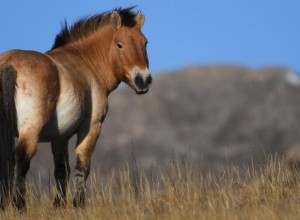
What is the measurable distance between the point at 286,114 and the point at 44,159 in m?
11.3

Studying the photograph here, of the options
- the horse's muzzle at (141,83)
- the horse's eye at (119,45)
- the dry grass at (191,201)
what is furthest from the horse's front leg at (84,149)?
the horse's eye at (119,45)

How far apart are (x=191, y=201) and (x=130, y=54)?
2506 millimetres

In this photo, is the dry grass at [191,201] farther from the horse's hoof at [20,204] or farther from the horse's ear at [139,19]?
the horse's ear at [139,19]

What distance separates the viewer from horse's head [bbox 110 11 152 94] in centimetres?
1130

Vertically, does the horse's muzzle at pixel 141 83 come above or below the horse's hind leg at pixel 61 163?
above

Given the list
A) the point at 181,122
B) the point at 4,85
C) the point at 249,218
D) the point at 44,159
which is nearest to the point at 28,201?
the point at 4,85

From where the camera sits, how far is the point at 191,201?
9.99 metres

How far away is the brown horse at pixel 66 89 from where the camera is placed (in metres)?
9.73

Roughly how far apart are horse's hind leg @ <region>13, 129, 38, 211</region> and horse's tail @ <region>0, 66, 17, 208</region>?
88mm

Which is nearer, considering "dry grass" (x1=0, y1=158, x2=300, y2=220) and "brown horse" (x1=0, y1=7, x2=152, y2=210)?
"dry grass" (x1=0, y1=158, x2=300, y2=220)

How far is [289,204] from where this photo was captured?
940cm

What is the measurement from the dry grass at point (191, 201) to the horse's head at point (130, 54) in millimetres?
1271

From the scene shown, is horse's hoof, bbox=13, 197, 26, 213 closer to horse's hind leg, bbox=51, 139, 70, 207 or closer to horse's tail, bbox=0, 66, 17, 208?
horse's tail, bbox=0, 66, 17, 208

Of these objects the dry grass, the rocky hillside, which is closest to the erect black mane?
the dry grass
